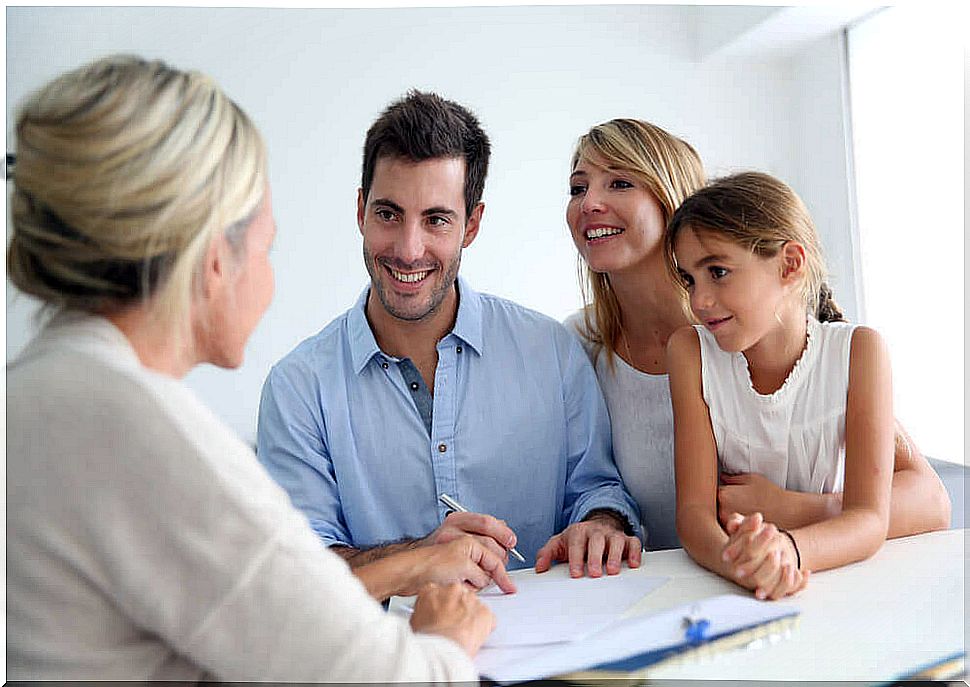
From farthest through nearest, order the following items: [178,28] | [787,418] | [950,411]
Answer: [178,28] < [950,411] < [787,418]

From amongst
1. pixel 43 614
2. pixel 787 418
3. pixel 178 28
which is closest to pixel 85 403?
pixel 43 614

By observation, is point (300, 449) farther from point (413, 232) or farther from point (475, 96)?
point (475, 96)

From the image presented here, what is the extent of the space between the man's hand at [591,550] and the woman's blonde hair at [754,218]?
18.5 inches

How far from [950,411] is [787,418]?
222 cm

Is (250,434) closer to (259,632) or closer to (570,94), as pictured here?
(570,94)

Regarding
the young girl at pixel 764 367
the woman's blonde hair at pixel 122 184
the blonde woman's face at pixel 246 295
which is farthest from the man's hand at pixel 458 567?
the woman's blonde hair at pixel 122 184

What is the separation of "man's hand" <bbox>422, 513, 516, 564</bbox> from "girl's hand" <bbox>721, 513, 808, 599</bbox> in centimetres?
28

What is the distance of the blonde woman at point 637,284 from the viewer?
167 cm

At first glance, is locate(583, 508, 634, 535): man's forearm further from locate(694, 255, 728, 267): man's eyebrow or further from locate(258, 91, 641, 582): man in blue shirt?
locate(694, 255, 728, 267): man's eyebrow

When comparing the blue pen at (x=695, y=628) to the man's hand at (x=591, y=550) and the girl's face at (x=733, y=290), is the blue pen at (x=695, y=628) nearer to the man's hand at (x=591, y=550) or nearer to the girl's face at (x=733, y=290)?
the man's hand at (x=591, y=550)

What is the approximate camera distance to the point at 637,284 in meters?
1.74

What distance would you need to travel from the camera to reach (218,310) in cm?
85

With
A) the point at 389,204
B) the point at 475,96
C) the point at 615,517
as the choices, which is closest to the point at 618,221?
the point at 389,204

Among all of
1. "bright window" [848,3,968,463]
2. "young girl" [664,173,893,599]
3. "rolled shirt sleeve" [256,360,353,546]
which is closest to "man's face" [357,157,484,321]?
"rolled shirt sleeve" [256,360,353,546]
